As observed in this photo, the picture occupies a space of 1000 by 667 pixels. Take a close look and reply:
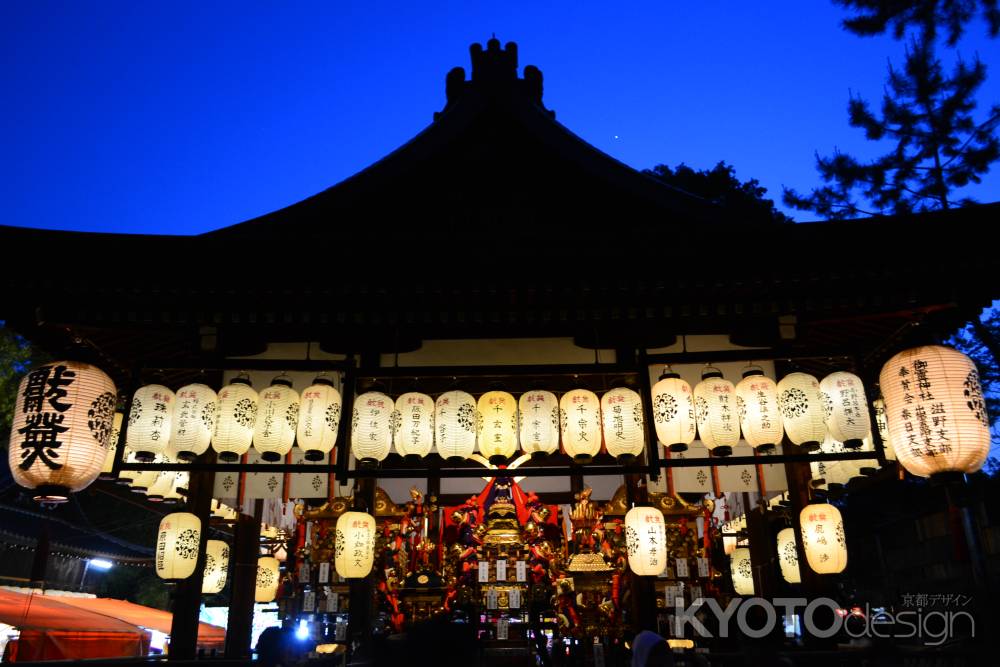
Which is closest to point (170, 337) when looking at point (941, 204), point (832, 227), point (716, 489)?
point (832, 227)

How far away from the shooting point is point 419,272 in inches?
299

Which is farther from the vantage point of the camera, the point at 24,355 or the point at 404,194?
the point at 24,355

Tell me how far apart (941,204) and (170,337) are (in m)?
20.2

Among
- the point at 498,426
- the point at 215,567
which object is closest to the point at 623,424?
the point at 498,426

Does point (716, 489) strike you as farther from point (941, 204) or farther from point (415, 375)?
point (941, 204)

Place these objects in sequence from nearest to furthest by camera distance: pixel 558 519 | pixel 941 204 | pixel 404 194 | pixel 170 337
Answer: pixel 170 337 < pixel 404 194 < pixel 558 519 < pixel 941 204

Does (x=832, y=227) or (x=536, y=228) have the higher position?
(x=536, y=228)

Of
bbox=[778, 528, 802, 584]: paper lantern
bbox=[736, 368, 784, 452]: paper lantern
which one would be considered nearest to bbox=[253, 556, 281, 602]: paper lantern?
bbox=[778, 528, 802, 584]: paper lantern

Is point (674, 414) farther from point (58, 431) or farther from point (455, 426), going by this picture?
point (58, 431)

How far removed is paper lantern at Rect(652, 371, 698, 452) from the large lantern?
2.39 metres

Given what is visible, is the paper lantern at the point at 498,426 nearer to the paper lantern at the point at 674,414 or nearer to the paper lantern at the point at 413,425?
the paper lantern at the point at 413,425

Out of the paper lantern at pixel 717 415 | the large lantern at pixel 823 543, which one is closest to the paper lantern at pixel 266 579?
the paper lantern at pixel 717 415

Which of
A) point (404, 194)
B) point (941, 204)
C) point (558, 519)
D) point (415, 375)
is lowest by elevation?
point (558, 519)

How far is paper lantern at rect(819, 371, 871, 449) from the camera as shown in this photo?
7.53m
